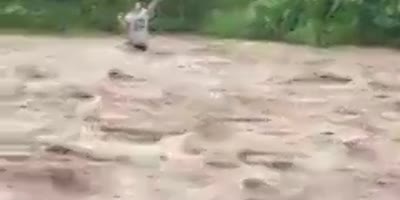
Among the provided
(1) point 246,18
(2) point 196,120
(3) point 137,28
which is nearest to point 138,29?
(3) point 137,28

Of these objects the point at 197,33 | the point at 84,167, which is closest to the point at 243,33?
the point at 197,33

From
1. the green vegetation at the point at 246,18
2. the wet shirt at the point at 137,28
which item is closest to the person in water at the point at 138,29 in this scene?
the wet shirt at the point at 137,28

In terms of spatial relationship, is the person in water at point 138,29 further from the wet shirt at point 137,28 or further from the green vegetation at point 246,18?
the green vegetation at point 246,18

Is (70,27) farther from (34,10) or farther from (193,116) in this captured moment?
(193,116)

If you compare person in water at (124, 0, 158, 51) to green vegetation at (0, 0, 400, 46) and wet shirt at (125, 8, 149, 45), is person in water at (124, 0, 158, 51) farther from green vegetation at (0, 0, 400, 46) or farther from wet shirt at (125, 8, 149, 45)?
green vegetation at (0, 0, 400, 46)

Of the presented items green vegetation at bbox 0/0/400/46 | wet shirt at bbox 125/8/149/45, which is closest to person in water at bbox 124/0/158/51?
wet shirt at bbox 125/8/149/45

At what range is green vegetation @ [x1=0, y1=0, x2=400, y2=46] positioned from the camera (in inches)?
125

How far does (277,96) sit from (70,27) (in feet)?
2.90

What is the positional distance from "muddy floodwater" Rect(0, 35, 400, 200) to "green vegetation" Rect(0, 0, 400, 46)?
0.06 meters

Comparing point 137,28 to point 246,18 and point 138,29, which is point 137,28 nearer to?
point 138,29

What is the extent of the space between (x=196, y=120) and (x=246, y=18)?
0.81 meters

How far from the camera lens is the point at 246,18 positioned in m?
3.23

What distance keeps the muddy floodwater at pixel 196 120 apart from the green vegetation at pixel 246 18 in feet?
0.21

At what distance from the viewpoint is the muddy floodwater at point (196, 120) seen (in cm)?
213
